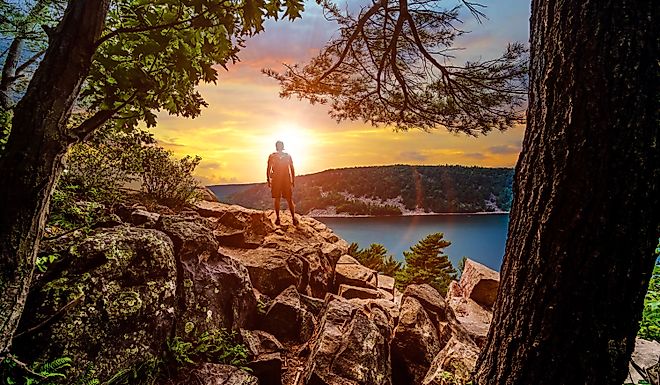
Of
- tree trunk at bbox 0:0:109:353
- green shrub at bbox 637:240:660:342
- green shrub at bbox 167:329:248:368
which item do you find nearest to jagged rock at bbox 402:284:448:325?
green shrub at bbox 637:240:660:342

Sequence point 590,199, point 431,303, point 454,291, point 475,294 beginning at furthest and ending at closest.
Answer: point 454,291, point 475,294, point 431,303, point 590,199

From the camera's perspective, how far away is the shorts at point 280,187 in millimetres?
9352

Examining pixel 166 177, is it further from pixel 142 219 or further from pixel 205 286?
pixel 205 286

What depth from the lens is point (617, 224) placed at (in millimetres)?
1353

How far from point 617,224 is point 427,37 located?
15.6 ft

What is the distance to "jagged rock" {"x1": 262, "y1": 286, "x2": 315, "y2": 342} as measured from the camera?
15.4ft

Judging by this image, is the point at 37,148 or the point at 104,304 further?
the point at 104,304

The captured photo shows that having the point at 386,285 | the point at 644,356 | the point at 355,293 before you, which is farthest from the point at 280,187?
the point at 644,356

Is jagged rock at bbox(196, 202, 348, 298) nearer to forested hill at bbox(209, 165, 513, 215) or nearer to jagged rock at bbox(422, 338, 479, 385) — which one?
jagged rock at bbox(422, 338, 479, 385)

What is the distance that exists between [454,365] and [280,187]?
271 inches

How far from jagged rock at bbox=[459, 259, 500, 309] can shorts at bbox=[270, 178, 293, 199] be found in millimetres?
5740

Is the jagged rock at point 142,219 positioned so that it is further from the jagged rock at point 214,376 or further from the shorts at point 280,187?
the shorts at point 280,187

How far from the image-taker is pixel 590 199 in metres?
1.39

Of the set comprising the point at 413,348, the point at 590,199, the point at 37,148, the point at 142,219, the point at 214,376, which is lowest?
the point at 413,348
